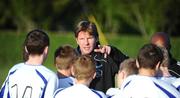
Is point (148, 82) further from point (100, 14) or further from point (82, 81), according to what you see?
point (100, 14)

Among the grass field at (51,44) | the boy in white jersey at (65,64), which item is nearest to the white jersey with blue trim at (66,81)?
the boy in white jersey at (65,64)

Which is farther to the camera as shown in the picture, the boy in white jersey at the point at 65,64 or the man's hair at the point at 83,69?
the boy in white jersey at the point at 65,64

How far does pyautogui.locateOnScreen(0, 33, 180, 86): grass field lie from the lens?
30.2m

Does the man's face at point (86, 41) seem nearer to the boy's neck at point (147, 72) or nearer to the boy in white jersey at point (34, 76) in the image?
the boy in white jersey at point (34, 76)

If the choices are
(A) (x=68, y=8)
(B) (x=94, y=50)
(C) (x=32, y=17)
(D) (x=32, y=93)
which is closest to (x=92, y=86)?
(B) (x=94, y=50)

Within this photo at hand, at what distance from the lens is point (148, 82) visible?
605 cm

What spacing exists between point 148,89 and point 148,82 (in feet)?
0.22

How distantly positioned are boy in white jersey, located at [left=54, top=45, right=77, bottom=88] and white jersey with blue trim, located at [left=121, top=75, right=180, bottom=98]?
0.86 meters

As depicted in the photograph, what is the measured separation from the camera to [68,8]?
4822 cm

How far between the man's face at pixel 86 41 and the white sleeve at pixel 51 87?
0.74m

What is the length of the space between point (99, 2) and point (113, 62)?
37.7 m

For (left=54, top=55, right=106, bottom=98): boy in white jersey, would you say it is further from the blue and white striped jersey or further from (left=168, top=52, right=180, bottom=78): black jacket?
(left=168, top=52, right=180, bottom=78): black jacket

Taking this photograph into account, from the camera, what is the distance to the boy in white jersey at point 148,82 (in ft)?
19.8

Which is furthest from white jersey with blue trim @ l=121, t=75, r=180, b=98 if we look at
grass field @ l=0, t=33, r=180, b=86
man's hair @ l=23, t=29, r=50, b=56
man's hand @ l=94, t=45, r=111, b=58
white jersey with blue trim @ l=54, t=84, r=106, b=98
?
grass field @ l=0, t=33, r=180, b=86
